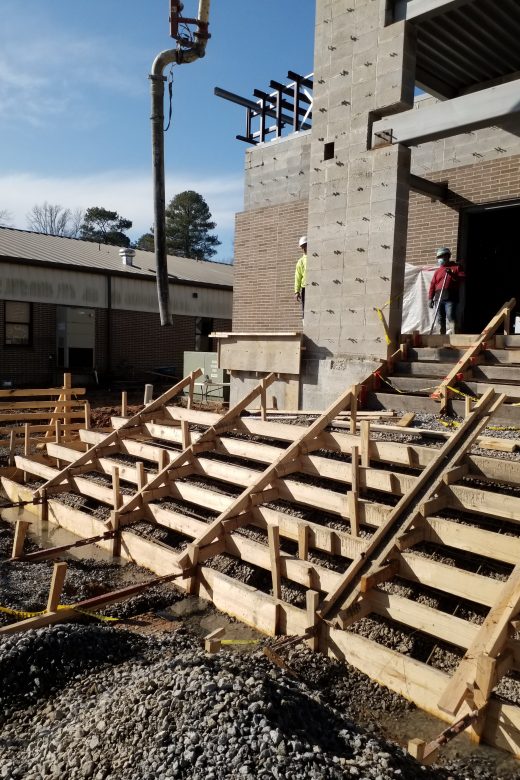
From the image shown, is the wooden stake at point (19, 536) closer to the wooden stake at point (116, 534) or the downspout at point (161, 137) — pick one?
the wooden stake at point (116, 534)

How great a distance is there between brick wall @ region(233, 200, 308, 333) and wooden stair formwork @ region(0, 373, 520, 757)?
23.0 feet

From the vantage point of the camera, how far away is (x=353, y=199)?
33.3 feet

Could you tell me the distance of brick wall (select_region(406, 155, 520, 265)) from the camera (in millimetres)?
11617

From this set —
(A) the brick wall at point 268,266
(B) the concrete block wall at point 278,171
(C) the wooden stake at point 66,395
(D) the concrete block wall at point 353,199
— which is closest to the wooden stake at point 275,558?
(D) the concrete block wall at point 353,199

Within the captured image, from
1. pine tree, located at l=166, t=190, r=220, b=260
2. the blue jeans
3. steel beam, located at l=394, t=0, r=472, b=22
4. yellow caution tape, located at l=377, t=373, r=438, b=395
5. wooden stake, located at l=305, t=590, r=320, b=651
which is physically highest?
pine tree, located at l=166, t=190, r=220, b=260

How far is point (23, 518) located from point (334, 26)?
9727 mm

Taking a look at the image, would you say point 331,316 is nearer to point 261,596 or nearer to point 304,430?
point 304,430

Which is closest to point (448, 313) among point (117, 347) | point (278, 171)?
point (278, 171)

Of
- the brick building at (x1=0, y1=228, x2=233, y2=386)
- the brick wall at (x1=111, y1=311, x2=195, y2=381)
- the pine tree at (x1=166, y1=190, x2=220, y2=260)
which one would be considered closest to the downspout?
the brick building at (x1=0, y1=228, x2=233, y2=386)

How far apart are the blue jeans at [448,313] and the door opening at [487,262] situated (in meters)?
1.51

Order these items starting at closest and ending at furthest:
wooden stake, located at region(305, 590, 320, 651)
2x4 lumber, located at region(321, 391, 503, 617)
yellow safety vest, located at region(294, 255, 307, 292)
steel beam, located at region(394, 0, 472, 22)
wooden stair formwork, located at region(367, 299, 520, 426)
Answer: wooden stake, located at region(305, 590, 320, 651)
2x4 lumber, located at region(321, 391, 503, 617)
wooden stair formwork, located at region(367, 299, 520, 426)
steel beam, located at region(394, 0, 472, 22)
yellow safety vest, located at region(294, 255, 307, 292)

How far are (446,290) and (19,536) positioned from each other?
8059 mm

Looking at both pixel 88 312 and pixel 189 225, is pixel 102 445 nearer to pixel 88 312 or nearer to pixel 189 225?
pixel 88 312

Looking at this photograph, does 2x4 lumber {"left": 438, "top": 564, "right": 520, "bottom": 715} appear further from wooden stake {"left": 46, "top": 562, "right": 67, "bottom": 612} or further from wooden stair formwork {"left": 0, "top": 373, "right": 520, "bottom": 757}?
wooden stake {"left": 46, "top": 562, "right": 67, "bottom": 612}
